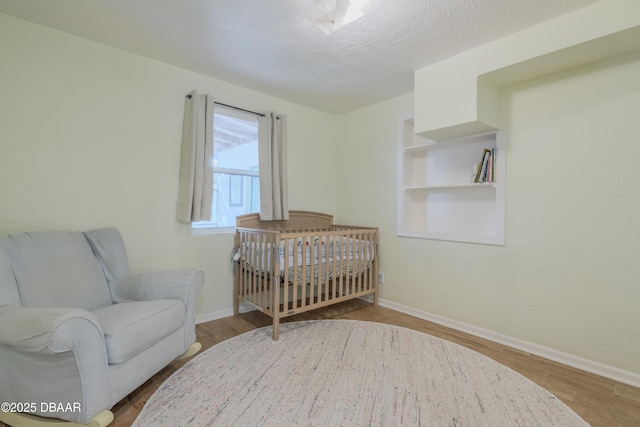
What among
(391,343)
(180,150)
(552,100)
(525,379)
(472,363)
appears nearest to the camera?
(525,379)

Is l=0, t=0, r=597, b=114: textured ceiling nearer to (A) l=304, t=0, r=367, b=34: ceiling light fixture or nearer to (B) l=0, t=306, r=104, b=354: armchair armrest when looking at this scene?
(A) l=304, t=0, r=367, b=34: ceiling light fixture

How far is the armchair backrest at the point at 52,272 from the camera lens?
5.25 ft

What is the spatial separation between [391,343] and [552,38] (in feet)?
7.67

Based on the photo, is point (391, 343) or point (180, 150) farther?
point (180, 150)

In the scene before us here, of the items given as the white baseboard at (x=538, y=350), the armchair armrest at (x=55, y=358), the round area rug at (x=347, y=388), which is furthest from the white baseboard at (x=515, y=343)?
the armchair armrest at (x=55, y=358)

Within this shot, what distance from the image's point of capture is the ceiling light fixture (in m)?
1.66

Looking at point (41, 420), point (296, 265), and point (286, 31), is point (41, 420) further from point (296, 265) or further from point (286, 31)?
point (286, 31)

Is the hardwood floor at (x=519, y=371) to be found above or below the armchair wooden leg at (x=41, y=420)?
below

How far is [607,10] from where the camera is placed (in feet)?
5.46

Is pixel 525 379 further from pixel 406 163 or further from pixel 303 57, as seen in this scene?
pixel 303 57

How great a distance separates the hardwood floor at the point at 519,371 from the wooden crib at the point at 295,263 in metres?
0.22

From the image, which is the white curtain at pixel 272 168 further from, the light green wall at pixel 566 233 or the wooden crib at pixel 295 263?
the light green wall at pixel 566 233


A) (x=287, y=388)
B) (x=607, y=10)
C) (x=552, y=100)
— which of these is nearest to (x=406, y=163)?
(x=552, y=100)

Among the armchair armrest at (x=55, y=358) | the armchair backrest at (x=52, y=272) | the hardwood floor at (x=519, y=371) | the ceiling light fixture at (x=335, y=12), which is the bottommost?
the hardwood floor at (x=519, y=371)
